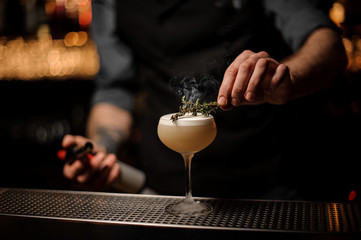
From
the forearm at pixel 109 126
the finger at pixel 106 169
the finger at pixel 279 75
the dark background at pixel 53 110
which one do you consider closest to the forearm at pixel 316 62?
the finger at pixel 279 75

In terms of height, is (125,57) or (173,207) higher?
(125,57)

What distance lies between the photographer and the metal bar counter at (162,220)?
1.07m

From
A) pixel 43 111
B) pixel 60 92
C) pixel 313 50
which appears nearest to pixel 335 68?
pixel 313 50

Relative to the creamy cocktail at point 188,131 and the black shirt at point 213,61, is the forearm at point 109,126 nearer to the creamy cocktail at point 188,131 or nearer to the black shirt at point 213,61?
the black shirt at point 213,61

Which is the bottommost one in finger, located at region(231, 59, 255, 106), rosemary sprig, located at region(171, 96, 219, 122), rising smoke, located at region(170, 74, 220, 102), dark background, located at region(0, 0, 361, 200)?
dark background, located at region(0, 0, 361, 200)

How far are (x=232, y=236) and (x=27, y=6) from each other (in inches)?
180

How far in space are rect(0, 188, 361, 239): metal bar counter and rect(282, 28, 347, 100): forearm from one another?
485 mm

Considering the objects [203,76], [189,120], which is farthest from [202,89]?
[189,120]

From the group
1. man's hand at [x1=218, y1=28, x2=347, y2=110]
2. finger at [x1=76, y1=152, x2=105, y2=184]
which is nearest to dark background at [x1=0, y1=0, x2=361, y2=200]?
man's hand at [x1=218, y1=28, x2=347, y2=110]

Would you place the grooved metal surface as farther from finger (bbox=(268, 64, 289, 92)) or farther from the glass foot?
finger (bbox=(268, 64, 289, 92))

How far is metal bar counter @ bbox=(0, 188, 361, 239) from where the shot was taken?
3.52 feet

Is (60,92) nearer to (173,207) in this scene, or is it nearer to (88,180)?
(88,180)

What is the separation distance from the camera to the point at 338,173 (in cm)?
253

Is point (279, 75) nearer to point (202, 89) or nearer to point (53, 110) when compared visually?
point (202, 89)
